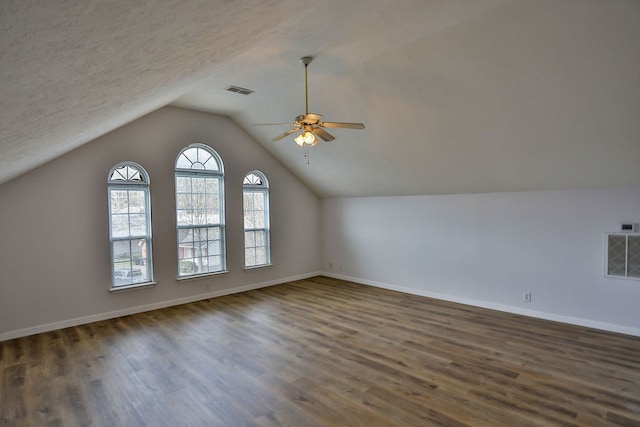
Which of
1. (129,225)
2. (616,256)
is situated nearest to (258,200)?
(129,225)

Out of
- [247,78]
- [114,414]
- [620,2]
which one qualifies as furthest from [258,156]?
[620,2]

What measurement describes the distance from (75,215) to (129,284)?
129 centimetres

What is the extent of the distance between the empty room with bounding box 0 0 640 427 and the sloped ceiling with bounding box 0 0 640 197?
23 mm

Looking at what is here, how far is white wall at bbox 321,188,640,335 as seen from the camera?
4484 millimetres

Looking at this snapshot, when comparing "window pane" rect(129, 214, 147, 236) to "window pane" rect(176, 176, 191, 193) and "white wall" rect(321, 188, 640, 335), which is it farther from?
"white wall" rect(321, 188, 640, 335)

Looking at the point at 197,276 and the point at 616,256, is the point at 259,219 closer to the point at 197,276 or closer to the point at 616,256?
the point at 197,276

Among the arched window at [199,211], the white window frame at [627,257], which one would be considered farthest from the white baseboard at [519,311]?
the arched window at [199,211]

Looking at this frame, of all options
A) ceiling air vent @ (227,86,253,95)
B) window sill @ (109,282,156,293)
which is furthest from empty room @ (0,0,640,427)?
ceiling air vent @ (227,86,253,95)

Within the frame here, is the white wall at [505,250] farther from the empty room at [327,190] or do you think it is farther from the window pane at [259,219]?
the window pane at [259,219]

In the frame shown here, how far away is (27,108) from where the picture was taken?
1.79 m

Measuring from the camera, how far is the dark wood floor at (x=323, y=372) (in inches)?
110

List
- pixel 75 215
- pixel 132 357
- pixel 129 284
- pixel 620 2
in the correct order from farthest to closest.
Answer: pixel 129 284
pixel 75 215
pixel 132 357
pixel 620 2

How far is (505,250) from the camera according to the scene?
534cm

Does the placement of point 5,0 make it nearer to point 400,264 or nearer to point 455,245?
point 455,245
